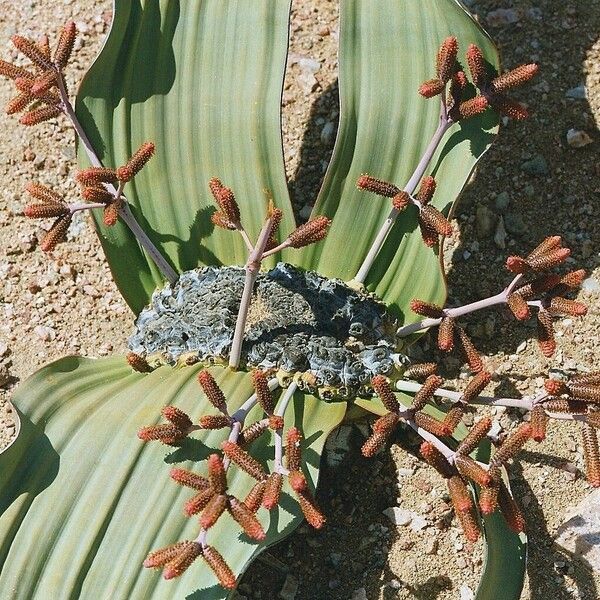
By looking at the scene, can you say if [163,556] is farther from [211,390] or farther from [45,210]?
[45,210]

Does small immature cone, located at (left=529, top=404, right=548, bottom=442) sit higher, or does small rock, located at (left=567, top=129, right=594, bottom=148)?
small rock, located at (left=567, top=129, right=594, bottom=148)

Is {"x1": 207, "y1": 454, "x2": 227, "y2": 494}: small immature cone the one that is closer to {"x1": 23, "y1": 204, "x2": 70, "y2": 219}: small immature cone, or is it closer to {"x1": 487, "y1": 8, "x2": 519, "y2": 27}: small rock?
{"x1": 23, "y1": 204, "x2": 70, "y2": 219}: small immature cone

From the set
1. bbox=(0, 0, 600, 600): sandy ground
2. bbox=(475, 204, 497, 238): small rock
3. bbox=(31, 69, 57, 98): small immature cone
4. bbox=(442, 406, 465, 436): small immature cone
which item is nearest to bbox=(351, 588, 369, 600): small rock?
bbox=(0, 0, 600, 600): sandy ground

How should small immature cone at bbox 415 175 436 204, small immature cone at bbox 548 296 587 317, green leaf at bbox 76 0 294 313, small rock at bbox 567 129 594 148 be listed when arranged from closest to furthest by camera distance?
small immature cone at bbox 548 296 587 317 → small immature cone at bbox 415 175 436 204 → green leaf at bbox 76 0 294 313 → small rock at bbox 567 129 594 148

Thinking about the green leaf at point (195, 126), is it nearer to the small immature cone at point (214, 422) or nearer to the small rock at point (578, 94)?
the small immature cone at point (214, 422)

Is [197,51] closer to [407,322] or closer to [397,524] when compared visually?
[407,322]

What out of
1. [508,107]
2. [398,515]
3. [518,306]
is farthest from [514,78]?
[398,515]
